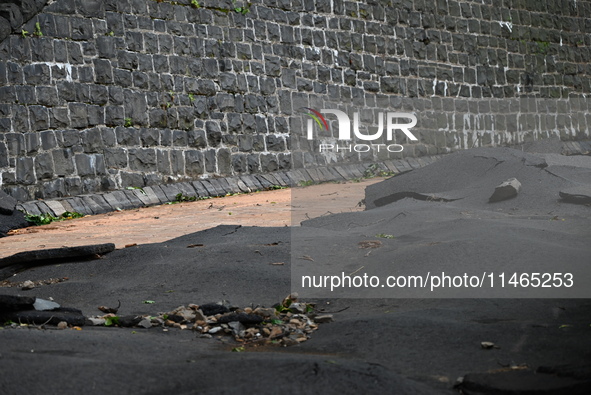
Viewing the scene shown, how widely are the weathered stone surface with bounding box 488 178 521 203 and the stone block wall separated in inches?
225

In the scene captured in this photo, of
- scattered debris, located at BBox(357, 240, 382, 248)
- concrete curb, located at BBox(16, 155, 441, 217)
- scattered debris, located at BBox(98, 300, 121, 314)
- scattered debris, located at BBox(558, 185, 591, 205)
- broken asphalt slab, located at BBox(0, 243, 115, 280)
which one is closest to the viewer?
scattered debris, located at BBox(98, 300, 121, 314)

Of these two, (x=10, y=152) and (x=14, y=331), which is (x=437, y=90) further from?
(x=14, y=331)

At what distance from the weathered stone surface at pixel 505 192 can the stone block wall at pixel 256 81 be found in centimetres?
571

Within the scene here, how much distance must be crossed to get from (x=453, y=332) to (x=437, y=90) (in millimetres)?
12760

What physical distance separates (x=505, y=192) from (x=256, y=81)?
658cm

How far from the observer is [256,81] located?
1328cm

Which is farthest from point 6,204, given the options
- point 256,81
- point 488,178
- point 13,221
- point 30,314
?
point 30,314

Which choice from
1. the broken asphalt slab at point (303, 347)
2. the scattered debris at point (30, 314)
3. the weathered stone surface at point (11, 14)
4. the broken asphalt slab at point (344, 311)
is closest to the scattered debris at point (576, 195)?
the broken asphalt slab at point (344, 311)

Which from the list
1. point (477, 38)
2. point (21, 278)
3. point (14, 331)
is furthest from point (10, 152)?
point (477, 38)

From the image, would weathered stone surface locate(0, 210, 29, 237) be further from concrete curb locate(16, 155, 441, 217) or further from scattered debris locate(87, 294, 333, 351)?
scattered debris locate(87, 294, 333, 351)

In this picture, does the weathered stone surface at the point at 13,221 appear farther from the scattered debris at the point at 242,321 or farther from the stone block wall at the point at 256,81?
the scattered debris at the point at 242,321

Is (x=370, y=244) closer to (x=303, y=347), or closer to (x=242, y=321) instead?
(x=242, y=321)

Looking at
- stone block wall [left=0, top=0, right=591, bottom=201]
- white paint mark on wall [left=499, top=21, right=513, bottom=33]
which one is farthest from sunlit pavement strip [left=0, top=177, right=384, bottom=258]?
white paint mark on wall [left=499, top=21, right=513, bottom=33]

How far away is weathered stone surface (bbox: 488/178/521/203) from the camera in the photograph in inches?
293
